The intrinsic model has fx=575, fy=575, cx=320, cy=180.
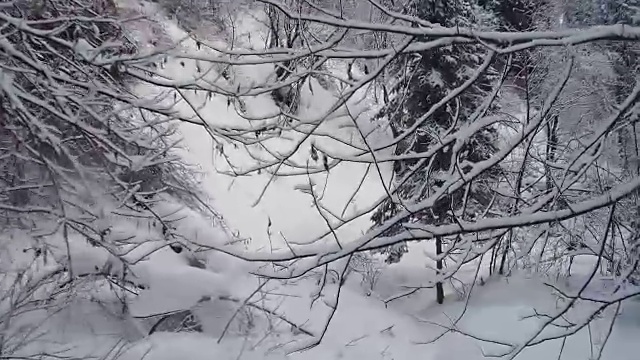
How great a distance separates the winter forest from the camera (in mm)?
2533

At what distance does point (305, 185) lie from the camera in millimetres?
2818

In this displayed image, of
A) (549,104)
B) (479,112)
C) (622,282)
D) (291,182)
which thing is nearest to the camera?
(549,104)

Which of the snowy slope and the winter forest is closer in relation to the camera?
the winter forest

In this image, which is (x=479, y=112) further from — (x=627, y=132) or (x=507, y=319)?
(x=507, y=319)

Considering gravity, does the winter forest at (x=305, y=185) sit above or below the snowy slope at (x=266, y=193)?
below

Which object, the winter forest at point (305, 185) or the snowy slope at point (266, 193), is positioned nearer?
the winter forest at point (305, 185)

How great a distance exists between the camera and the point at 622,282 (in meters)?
2.70

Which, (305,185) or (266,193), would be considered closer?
(305,185)

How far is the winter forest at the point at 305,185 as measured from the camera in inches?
99.7

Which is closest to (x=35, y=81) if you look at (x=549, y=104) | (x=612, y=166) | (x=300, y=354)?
(x=549, y=104)

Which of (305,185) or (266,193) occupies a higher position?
(266,193)

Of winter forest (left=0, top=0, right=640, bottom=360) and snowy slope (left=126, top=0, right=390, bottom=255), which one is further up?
snowy slope (left=126, top=0, right=390, bottom=255)

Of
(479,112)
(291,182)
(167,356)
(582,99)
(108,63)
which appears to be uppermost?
(291,182)

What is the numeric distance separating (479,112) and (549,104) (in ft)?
1.70
